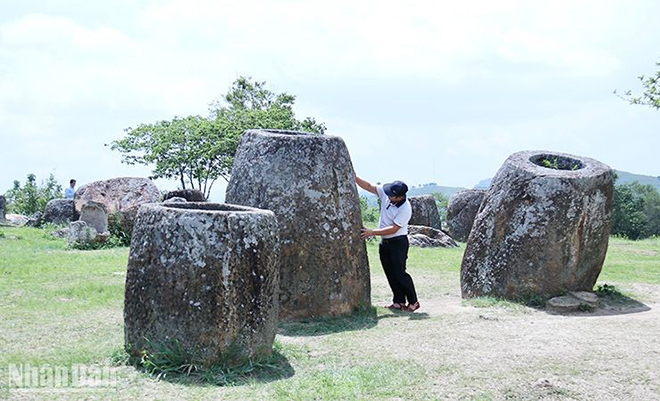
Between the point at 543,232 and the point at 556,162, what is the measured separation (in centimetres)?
170

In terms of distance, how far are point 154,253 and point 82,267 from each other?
24.6 ft

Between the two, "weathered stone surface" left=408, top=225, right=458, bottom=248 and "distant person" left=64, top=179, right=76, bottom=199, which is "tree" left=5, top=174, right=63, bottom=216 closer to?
"distant person" left=64, top=179, right=76, bottom=199

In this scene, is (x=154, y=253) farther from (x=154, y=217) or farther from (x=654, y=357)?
(x=654, y=357)

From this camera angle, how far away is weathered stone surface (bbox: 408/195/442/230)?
22.7 m

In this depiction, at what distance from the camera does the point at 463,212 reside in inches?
936

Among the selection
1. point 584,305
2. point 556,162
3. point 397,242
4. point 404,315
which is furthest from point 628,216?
point 404,315

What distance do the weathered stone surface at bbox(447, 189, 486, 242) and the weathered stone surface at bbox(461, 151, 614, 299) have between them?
42.2 ft

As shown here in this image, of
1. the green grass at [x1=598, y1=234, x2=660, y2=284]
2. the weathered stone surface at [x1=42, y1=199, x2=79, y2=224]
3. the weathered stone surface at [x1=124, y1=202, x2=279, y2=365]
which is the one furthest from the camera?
the weathered stone surface at [x1=42, y1=199, x2=79, y2=224]

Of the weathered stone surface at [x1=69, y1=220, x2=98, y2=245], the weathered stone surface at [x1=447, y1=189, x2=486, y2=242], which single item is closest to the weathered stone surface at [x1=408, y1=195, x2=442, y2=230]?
the weathered stone surface at [x1=447, y1=189, x2=486, y2=242]

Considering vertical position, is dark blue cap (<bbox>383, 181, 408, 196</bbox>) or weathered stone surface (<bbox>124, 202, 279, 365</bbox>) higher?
dark blue cap (<bbox>383, 181, 408, 196</bbox>)

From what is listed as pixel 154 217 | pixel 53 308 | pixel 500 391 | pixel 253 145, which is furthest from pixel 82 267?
pixel 500 391

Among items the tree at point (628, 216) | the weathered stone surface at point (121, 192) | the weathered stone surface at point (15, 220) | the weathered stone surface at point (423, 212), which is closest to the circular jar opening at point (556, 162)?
the weathered stone surface at point (423, 212)

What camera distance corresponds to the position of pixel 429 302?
10758 mm

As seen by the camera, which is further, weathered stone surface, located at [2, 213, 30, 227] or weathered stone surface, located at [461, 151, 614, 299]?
weathered stone surface, located at [2, 213, 30, 227]
